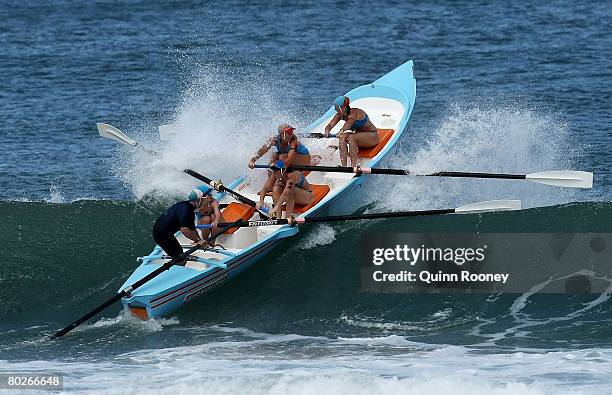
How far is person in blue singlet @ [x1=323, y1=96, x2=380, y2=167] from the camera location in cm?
2261

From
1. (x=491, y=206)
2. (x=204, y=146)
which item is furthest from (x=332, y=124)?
(x=491, y=206)

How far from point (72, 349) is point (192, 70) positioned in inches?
750

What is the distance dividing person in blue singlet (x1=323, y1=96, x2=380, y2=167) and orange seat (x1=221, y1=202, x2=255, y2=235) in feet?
7.23

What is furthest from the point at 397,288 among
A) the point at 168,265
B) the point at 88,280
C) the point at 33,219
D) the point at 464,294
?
the point at 33,219

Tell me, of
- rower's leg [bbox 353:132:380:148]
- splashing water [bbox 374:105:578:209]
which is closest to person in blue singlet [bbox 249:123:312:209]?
rower's leg [bbox 353:132:380:148]

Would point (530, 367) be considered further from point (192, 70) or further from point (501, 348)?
point (192, 70)

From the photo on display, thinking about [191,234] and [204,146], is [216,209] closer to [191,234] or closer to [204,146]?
[191,234]

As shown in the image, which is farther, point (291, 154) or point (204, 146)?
point (204, 146)

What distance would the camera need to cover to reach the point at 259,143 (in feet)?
82.9

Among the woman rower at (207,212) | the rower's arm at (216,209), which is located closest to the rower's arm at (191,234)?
the woman rower at (207,212)

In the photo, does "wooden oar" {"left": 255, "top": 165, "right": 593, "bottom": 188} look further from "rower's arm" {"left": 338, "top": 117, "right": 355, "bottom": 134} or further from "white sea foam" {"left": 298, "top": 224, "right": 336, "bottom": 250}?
"white sea foam" {"left": 298, "top": 224, "right": 336, "bottom": 250}

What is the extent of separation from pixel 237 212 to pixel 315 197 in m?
1.55

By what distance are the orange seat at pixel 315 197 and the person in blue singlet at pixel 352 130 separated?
641 mm

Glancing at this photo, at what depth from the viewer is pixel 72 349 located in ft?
61.1
